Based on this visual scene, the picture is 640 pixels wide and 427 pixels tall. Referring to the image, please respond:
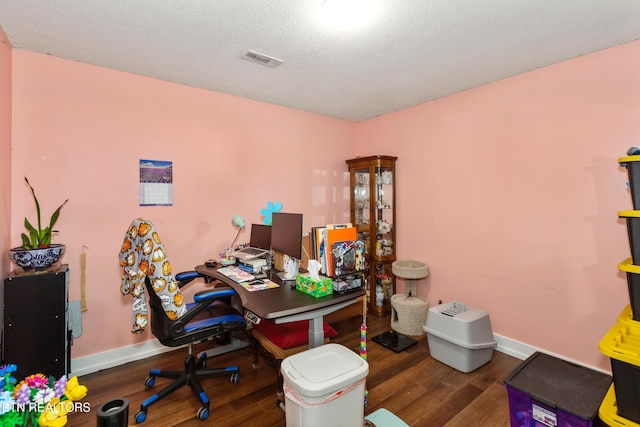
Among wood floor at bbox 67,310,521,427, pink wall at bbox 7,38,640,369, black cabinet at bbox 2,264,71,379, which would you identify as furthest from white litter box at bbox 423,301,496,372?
black cabinet at bbox 2,264,71,379

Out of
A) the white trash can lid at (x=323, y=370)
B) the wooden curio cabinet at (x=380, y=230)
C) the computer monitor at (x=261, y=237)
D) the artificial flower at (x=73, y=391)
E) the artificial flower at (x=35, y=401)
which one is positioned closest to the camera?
the artificial flower at (x=35, y=401)

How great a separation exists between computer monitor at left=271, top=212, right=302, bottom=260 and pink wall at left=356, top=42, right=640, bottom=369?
174 cm

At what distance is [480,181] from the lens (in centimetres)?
285

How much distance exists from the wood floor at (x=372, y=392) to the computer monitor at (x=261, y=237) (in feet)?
3.18

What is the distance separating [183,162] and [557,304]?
3409 mm

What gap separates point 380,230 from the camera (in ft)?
12.0

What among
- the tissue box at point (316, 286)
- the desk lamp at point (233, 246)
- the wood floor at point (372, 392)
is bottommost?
the wood floor at point (372, 392)

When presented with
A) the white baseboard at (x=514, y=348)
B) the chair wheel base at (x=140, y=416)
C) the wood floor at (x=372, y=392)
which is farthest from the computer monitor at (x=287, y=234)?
the white baseboard at (x=514, y=348)

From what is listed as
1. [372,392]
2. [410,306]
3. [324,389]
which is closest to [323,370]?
[324,389]

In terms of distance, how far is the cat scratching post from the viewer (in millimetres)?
3045

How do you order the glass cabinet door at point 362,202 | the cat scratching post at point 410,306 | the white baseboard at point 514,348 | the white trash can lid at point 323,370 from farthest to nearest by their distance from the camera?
the glass cabinet door at point 362,202
the cat scratching post at point 410,306
the white baseboard at point 514,348
the white trash can lid at point 323,370

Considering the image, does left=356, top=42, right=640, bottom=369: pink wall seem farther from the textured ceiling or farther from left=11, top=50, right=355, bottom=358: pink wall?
left=11, top=50, right=355, bottom=358: pink wall

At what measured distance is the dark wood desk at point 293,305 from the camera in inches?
66.0

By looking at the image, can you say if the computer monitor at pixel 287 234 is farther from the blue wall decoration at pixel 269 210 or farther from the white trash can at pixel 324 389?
the white trash can at pixel 324 389
